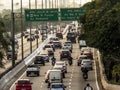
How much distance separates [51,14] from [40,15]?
1.37 meters

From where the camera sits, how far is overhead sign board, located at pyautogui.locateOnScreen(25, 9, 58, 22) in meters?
73.6

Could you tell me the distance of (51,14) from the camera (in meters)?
73.8

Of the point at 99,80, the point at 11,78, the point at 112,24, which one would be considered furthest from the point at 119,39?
the point at 11,78

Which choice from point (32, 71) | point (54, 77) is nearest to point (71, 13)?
point (32, 71)

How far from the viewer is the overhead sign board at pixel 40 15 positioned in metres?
73.6

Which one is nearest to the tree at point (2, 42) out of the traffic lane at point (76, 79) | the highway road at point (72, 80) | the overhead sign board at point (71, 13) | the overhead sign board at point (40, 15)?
the highway road at point (72, 80)

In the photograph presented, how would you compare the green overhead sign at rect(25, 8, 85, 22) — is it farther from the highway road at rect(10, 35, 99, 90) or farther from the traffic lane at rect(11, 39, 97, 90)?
the traffic lane at rect(11, 39, 97, 90)

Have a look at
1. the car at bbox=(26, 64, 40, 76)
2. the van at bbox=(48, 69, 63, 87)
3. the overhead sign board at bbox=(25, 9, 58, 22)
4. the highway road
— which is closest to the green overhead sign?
the overhead sign board at bbox=(25, 9, 58, 22)

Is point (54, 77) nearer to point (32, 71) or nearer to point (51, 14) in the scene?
point (32, 71)

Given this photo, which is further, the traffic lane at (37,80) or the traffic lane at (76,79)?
the traffic lane at (76,79)

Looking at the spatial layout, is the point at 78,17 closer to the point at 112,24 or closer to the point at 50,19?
the point at 50,19

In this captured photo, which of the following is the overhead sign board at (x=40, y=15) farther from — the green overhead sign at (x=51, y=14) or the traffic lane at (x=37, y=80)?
the traffic lane at (x=37, y=80)

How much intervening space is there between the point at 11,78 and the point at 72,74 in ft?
27.4

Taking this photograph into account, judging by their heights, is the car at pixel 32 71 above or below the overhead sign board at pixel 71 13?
below
